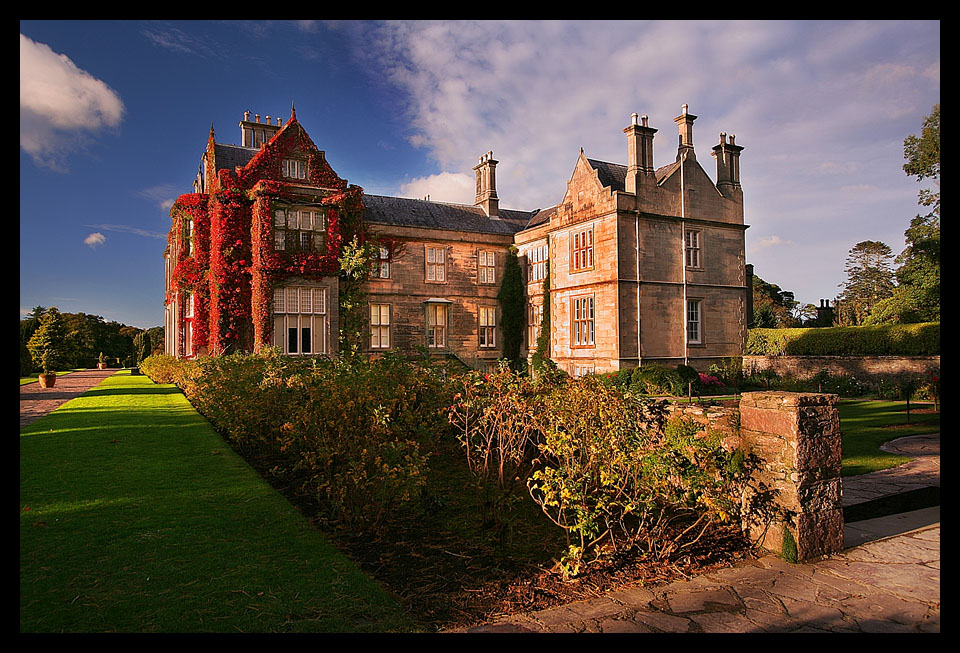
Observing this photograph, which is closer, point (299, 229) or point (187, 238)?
point (299, 229)

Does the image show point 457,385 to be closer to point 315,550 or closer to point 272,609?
point 315,550

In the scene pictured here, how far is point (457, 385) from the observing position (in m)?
8.12

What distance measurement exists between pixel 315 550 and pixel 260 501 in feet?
5.57

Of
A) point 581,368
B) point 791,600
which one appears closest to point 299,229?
point 581,368

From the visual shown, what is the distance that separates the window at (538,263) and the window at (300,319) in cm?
1034

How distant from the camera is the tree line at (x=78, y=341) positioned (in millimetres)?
31938

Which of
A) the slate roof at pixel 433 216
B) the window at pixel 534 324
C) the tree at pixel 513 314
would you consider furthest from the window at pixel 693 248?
the slate roof at pixel 433 216

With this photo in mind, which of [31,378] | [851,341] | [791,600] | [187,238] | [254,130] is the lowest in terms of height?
[791,600]

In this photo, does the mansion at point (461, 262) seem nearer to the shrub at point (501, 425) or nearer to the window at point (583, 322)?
the window at point (583, 322)

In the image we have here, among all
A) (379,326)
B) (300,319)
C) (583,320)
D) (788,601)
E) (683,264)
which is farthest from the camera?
(379,326)

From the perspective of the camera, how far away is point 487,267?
1110 inches

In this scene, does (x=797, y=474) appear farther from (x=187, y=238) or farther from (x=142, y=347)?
(x=142, y=347)

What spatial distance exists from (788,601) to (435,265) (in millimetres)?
23566

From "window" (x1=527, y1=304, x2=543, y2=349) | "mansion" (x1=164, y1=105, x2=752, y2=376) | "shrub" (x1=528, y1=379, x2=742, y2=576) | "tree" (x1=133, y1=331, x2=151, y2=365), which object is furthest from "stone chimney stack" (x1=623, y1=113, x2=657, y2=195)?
→ "tree" (x1=133, y1=331, x2=151, y2=365)
